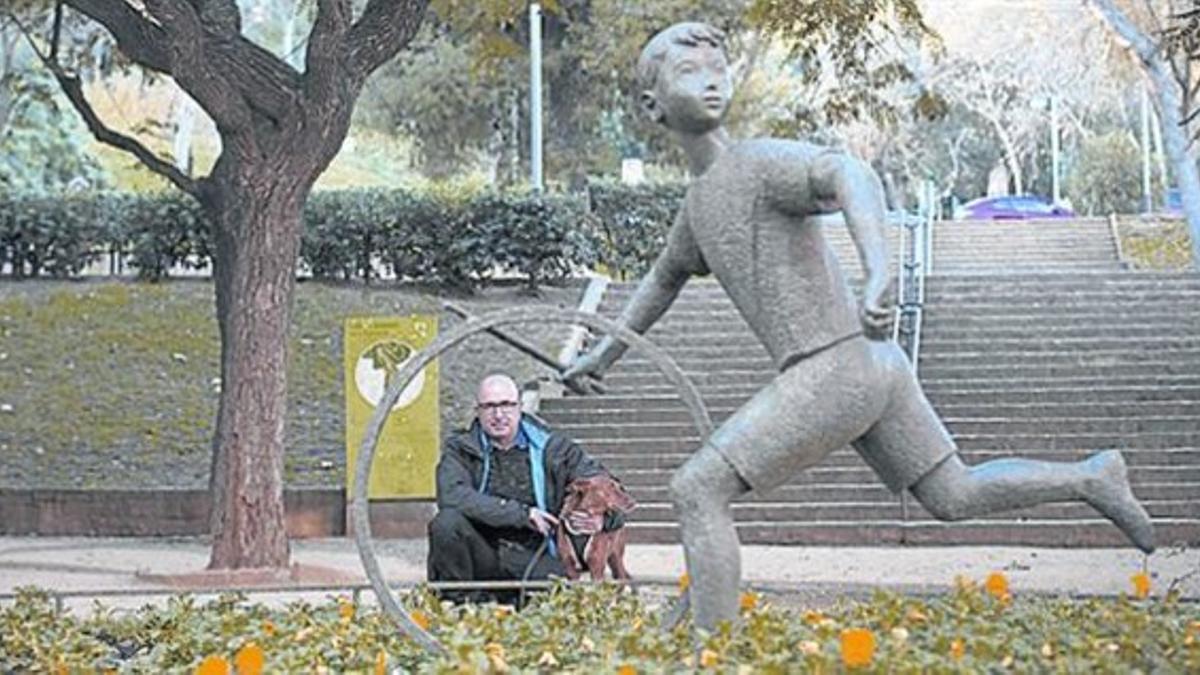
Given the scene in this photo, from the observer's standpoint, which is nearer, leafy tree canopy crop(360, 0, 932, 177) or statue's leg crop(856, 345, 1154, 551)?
statue's leg crop(856, 345, 1154, 551)

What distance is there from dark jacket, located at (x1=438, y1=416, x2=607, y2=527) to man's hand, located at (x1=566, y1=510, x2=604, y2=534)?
11 cm

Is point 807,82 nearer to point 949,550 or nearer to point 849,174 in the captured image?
point 949,550

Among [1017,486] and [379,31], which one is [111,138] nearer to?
[379,31]

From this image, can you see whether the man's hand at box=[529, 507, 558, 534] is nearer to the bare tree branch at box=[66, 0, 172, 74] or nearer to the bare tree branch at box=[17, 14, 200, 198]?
the bare tree branch at box=[66, 0, 172, 74]

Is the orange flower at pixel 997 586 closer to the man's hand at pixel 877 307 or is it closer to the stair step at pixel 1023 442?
the man's hand at pixel 877 307

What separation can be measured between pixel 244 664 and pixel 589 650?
1.25 meters

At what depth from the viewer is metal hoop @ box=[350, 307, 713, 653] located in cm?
697

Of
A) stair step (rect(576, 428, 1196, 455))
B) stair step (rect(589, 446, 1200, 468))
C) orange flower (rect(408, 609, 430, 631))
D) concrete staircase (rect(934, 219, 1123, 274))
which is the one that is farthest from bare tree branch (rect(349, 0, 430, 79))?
concrete staircase (rect(934, 219, 1123, 274))

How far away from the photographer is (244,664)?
605 cm

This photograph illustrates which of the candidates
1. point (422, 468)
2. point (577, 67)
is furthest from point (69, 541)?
point (577, 67)

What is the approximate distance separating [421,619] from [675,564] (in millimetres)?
8132

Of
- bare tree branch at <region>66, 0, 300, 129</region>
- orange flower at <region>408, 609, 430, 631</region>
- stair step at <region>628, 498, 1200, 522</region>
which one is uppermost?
bare tree branch at <region>66, 0, 300, 129</region>

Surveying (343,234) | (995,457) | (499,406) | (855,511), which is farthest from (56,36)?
(343,234)

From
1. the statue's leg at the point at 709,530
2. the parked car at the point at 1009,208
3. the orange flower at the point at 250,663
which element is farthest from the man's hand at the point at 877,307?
the parked car at the point at 1009,208
